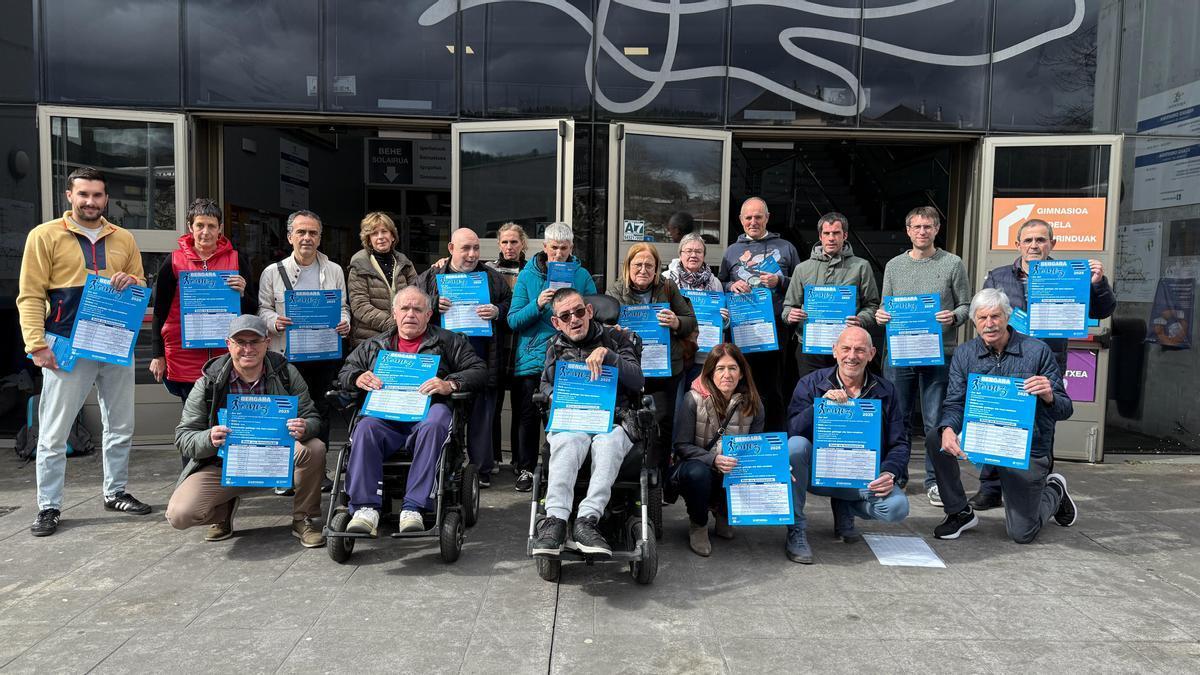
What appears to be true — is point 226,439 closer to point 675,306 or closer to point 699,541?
point 699,541

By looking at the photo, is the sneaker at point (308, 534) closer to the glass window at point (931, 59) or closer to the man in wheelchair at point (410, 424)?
the man in wheelchair at point (410, 424)

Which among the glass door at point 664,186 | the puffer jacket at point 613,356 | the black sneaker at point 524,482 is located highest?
the glass door at point 664,186

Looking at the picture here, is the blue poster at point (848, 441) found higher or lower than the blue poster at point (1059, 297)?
lower

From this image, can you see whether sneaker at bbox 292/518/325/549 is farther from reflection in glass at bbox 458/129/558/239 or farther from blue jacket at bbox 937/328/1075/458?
blue jacket at bbox 937/328/1075/458

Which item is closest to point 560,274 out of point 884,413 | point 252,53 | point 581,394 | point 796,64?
point 581,394

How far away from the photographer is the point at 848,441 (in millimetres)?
4074

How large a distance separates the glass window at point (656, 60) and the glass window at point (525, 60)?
165 millimetres

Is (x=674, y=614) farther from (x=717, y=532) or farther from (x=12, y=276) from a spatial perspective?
(x=12, y=276)

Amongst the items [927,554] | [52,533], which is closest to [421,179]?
[52,533]

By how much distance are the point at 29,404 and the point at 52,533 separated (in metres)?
2.24

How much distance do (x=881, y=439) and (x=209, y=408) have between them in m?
3.51

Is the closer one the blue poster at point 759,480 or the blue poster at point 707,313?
the blue poster at point 759,480

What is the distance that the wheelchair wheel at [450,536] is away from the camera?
3.85m

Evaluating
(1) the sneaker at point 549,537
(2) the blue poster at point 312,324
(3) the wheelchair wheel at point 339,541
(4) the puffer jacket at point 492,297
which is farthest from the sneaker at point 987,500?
(2) the blue poster at point 312,324
